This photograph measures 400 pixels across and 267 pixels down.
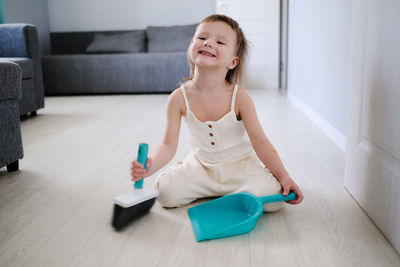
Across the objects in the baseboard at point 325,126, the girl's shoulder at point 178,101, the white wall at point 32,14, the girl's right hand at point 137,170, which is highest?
the white wall at point 32,14

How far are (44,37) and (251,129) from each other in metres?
4.34

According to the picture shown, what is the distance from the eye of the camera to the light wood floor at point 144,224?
754 millimetres

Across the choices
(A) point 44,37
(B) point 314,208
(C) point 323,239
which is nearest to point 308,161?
(B) point 314,208

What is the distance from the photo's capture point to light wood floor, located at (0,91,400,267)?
0.75 metres

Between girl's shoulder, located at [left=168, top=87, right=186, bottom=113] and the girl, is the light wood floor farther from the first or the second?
girl's shoulder, located at [left=168, top=87, right=186, bottom=113]

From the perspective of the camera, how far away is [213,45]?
0.96m

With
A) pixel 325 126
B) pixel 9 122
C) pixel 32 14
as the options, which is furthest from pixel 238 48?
pixel 32 14

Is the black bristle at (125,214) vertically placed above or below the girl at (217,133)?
below

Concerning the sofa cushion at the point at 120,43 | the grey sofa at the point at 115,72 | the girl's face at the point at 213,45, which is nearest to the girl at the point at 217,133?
the girl's face at the point at 213,45

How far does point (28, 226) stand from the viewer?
0.91 meters

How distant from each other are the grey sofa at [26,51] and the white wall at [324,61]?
69.7 inches

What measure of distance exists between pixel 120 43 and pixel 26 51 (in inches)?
71.0

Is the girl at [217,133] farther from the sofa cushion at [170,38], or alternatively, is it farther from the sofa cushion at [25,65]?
the sofa cushion at [170,38]

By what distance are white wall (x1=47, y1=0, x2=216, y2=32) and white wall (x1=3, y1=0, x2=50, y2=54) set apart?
115 mm
